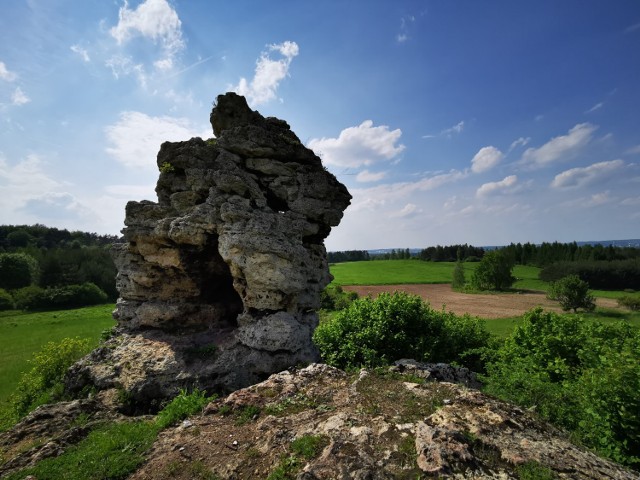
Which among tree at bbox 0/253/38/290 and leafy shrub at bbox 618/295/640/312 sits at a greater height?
tree at bbox 0/253/38/290

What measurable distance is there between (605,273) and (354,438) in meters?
121

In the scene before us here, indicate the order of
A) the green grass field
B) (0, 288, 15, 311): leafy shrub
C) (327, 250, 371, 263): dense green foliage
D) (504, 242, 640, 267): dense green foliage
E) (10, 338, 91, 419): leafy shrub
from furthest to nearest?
(327, 250, 371, 263): dense green foliage < (504, 242, 640, 267): dense green foliage < (0, 288, 15, 311): leafy shrub < the green grass field < (10, 338, 91, 419): leafy shrub

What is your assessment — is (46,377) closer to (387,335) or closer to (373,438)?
(387,335)

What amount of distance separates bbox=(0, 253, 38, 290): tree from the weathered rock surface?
99.1 meters

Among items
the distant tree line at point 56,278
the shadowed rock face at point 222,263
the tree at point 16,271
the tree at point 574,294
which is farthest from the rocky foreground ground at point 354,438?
the tree at point 16,271

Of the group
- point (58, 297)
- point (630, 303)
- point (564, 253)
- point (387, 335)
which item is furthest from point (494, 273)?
point (58, 297)

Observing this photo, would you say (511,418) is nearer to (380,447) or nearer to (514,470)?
(514,470)

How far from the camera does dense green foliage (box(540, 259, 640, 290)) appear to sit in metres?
91.5

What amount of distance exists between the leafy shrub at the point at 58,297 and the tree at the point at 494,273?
93.5m

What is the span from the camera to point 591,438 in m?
8.43

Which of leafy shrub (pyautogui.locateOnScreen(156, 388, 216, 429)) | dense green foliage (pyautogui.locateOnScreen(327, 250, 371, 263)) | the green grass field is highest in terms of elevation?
dense green foliage (pyautogui.locateOnScreen(327, 250, 371, 263))

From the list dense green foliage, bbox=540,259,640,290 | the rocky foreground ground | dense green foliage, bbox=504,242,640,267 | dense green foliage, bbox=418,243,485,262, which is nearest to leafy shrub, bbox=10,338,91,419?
the rocky foreground ground

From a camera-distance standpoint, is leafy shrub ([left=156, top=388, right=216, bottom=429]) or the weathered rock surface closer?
the weathered rock surface

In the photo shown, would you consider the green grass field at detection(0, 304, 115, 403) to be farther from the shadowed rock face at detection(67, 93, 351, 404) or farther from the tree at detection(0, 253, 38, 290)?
the tree at detection(0, 253, 38, 290)
